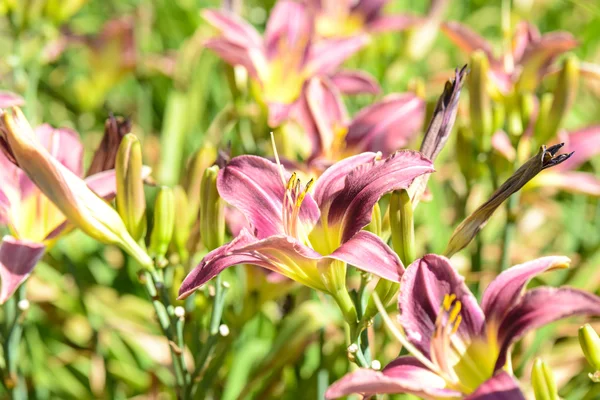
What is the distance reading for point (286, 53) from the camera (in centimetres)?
143

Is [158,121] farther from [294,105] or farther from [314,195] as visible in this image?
[314,195]

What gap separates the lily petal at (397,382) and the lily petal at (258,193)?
216 mm

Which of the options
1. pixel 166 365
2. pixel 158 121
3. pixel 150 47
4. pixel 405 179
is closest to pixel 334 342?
pixel 166 365

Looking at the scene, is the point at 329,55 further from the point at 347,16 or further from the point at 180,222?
the point at 180,222

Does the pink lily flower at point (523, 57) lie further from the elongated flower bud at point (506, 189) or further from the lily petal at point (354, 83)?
the elongated flower bud at point (506, 189)

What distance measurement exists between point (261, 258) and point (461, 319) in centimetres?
23

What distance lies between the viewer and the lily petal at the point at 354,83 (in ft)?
4.41

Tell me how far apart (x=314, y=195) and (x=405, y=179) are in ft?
0.47

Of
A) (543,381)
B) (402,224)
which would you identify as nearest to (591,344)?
(543,381)

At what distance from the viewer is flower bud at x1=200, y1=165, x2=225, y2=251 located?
0.88 metres

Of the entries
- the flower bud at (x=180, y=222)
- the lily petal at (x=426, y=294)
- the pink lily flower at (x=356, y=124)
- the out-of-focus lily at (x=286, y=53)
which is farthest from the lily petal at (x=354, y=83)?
the lily petal at (x=426, y=294)

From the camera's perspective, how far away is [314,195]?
2.82 ft

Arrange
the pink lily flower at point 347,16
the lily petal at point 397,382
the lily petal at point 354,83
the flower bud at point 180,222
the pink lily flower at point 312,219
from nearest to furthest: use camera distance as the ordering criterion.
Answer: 1. the lily petal at point 397,382
2. the pink lily flower at point 312,219
3. the flower bud at point 180,222
4. the lily petal at point 354,83
5. the pink lily flower at point 347,16

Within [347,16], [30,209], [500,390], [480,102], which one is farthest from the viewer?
[347,16]
